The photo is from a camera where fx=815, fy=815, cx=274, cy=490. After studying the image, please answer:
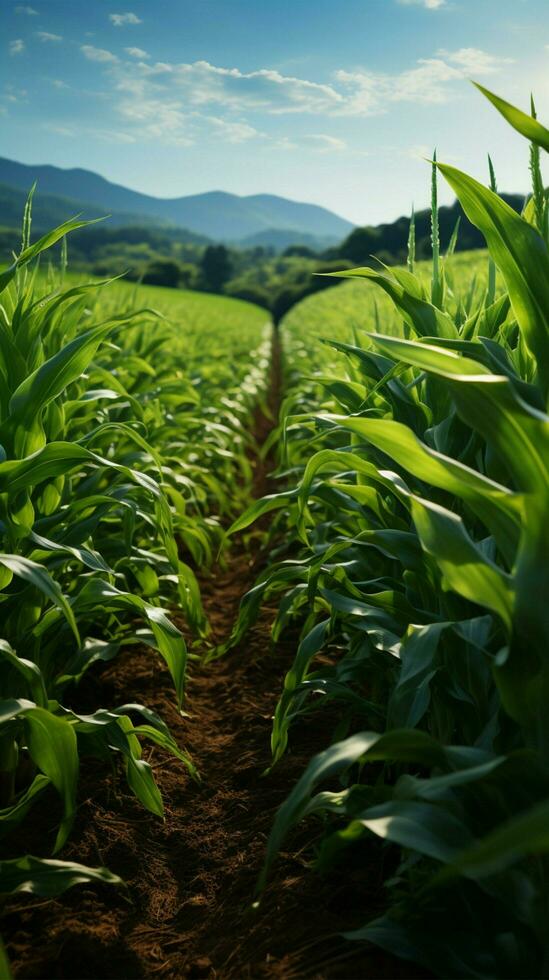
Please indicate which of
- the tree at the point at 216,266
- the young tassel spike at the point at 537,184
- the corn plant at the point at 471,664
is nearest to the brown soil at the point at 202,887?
the corn plant at the point at 471,664

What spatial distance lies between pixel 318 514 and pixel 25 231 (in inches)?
69.1

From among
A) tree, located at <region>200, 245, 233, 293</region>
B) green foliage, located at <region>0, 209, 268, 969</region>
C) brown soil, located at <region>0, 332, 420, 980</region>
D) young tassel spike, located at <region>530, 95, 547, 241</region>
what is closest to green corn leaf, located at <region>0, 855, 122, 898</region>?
green foliage, located at <region>0, 209, 268, 969</region>

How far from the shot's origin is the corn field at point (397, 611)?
1.16 metres

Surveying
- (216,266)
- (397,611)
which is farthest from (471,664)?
(216,266)

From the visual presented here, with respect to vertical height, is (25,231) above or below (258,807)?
above

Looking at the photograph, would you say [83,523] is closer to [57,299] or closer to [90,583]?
[90,583]

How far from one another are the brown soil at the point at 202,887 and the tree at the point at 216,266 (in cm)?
6529

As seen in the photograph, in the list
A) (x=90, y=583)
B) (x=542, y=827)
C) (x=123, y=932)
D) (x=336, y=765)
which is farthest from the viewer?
(x=90, y=583)

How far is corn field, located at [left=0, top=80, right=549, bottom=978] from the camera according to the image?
3.80ft

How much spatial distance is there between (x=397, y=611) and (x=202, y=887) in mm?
823

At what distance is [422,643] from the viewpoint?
1.39 m

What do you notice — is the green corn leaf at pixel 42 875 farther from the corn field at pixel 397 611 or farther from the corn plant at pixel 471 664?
the corn plant at pixel 471 664

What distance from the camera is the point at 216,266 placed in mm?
66125

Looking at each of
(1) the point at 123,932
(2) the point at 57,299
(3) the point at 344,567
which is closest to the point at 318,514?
(3) the point at 344,567
